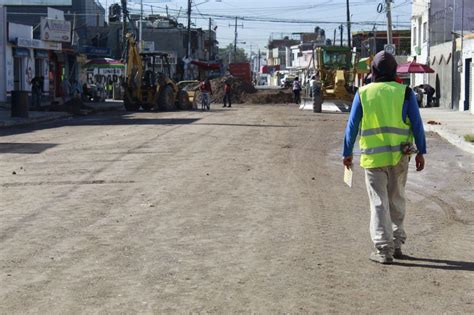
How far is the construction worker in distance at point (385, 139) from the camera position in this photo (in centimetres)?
775

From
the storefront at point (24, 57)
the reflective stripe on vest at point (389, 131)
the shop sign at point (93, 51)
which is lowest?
the reflective stripe on vest at point (389, 131)

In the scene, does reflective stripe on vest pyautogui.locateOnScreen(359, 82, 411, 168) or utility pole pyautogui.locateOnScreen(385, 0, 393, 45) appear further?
utility pole pyautogui.locateOnScreen(385, 0, 393, 45)

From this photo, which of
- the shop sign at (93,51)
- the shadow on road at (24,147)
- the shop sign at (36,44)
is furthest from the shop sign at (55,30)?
the shadow on road at (24,147)

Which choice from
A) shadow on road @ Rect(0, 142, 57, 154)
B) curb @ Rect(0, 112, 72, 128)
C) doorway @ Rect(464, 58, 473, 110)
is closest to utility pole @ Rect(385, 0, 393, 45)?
doorway @ Rect(464, 58, 473, 110)

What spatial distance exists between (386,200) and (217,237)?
1.98 m

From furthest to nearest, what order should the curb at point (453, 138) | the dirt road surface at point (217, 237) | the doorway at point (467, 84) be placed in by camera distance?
1. the doorway at point (467, 84)
2. the curb at point (453, 138)
3. the dirt road surface at point (217, 237)

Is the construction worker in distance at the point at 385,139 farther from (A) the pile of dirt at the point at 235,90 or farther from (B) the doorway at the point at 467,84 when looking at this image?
(A) the pile of dirt at the point at 235,90

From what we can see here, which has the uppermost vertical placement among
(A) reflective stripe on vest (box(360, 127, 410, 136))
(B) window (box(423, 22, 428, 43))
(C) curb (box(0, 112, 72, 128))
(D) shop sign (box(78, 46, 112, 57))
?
(B) window (box(423, 22, 428, 43))

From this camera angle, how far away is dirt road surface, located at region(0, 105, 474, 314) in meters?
6.45

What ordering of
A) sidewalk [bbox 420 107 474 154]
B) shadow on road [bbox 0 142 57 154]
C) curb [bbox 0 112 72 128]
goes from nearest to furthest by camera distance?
shadow on road [bbox 0 142 57 154]
sidewalk [bbox 420 107 474 154]
curb [bbox 0 112 72 128]

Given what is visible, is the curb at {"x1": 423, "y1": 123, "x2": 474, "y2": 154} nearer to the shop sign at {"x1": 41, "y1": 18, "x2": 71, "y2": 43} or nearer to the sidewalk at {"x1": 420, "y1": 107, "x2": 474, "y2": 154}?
the sidewalk at {"x1": 420, "y1": 107, "x2": 474, "y2": 154}

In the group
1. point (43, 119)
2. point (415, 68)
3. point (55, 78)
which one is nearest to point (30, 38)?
point (55, 78)

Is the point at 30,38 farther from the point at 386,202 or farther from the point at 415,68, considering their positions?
the point at 386,202

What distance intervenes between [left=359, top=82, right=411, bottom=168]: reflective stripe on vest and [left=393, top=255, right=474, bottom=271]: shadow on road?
3.10 feet
